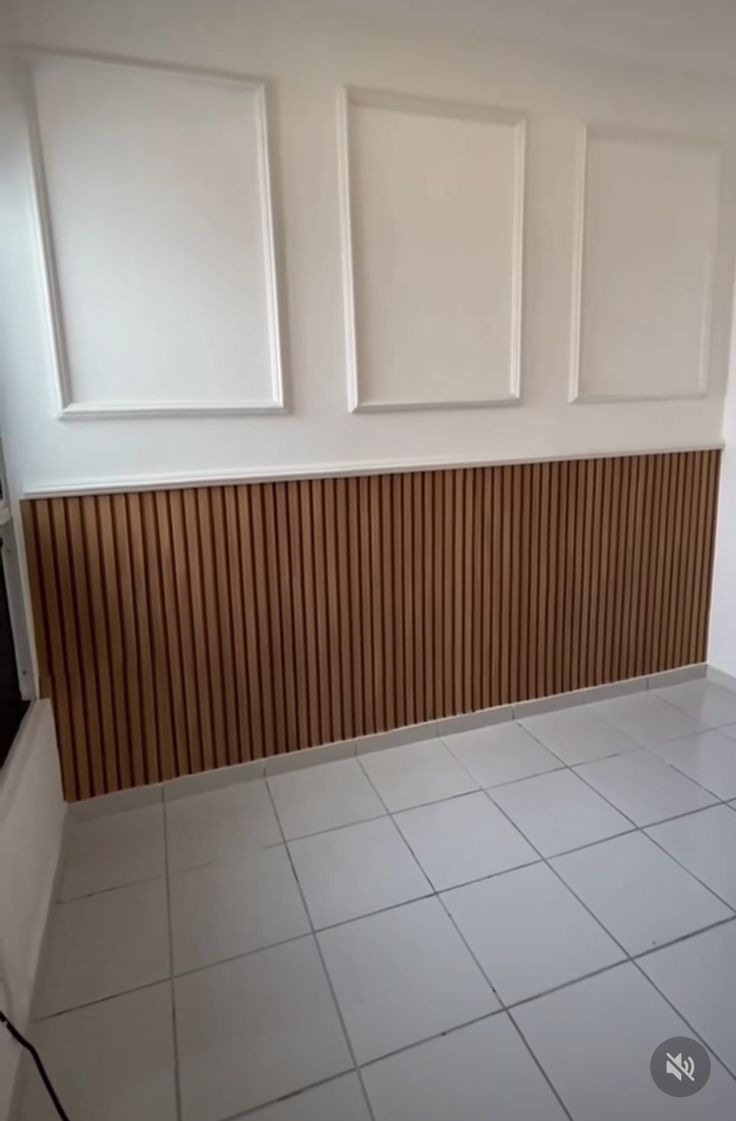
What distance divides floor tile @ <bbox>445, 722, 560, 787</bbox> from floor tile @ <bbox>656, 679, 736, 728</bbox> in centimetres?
81

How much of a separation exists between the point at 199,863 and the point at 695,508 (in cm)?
265

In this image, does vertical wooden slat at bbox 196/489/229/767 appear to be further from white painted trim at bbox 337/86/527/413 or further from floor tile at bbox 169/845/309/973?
white painted trim at bbox 337/86/527/413

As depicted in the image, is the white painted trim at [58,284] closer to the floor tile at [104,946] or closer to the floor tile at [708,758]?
the floor tile at [104,946]

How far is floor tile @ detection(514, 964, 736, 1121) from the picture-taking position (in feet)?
4.55

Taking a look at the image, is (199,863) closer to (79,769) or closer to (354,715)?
(79,769)

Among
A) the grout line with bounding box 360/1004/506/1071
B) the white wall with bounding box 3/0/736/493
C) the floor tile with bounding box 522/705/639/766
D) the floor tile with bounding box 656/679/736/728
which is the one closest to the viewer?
the grout line with bounding box 360/1004/506/1071

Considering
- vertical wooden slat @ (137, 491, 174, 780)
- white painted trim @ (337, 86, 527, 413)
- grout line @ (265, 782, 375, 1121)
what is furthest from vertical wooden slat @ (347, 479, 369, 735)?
vertical wooden slat @ (137, 491, 174, 780)

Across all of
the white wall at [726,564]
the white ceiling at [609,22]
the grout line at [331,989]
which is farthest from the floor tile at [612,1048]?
the white ceiling at [609,22]

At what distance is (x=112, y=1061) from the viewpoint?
4.98 ft

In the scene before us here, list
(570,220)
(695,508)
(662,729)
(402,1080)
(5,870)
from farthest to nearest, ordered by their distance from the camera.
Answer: (695,508) < (662,729) < (570,220) < (5,870) < (402,1080)

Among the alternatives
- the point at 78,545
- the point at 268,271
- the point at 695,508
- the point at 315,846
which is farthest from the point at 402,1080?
the point at 695,508

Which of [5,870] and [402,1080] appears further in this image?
[5,870]

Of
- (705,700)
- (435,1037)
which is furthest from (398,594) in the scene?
(705,700)

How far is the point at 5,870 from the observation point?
160cm
